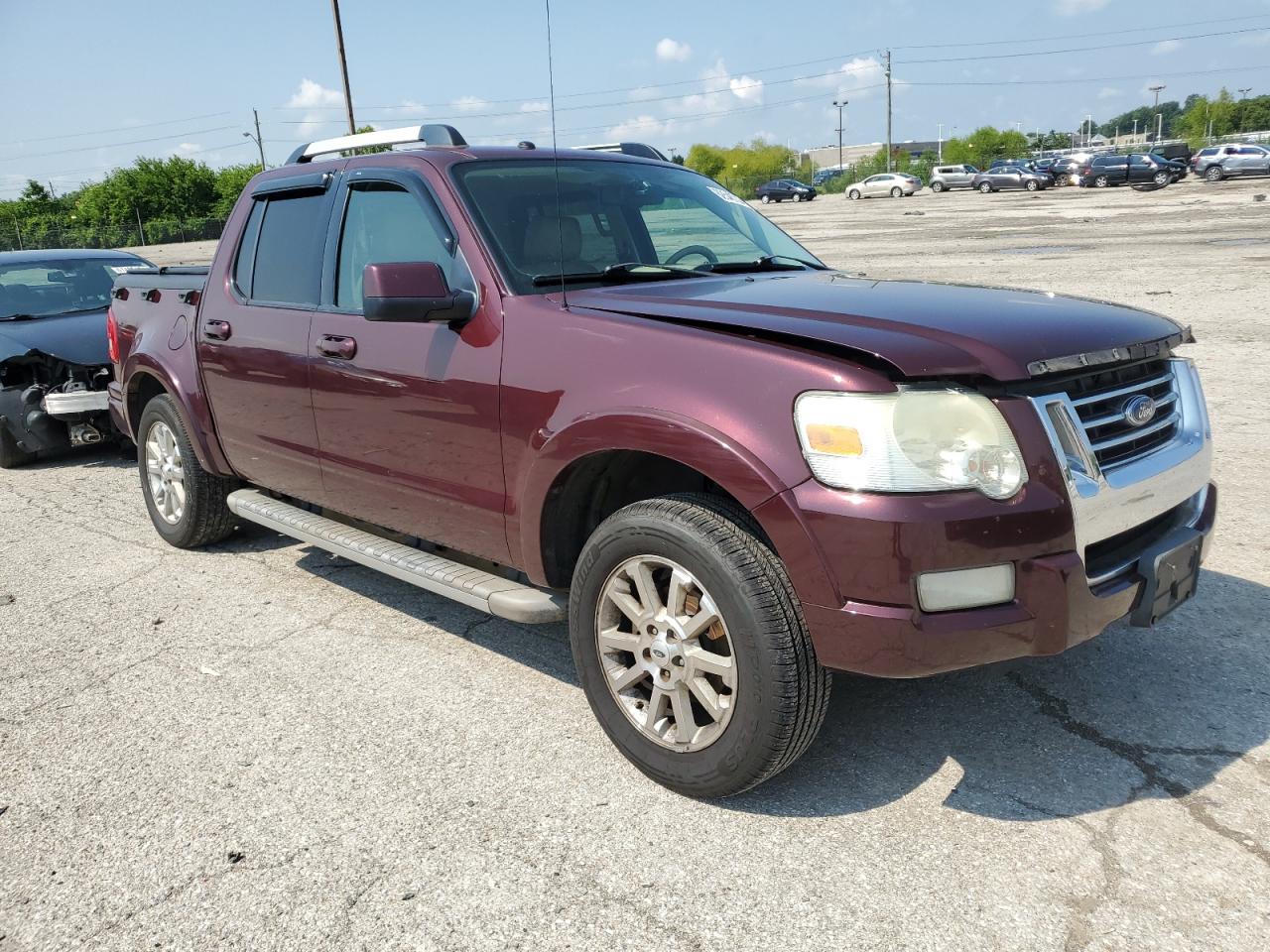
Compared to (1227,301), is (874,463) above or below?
above

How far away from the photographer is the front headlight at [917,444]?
2586mm

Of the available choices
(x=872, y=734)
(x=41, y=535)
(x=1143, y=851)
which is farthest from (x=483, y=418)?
(x=41, y=535)

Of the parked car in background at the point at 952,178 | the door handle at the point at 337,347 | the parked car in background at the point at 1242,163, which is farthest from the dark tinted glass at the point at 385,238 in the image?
the parked car in background at the point at 952,178

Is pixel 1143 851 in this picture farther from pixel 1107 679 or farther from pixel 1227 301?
pixel 1227 301

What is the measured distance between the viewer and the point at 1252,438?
22.3ft

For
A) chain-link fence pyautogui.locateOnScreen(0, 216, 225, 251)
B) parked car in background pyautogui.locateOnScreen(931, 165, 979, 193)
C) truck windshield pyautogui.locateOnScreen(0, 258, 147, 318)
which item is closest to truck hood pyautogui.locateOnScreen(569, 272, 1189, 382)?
truck windshield pyautogui.locateOnScreen(0, 258, 147, 318)

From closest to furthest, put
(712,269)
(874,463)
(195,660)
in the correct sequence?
(874,463) → (712,269) → (195,660)

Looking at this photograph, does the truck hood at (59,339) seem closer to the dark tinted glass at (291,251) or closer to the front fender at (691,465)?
the dark tinted glass at (291,251)

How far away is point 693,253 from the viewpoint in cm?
407

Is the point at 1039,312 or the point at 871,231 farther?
the point at 871,231

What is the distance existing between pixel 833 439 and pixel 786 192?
69.9 metres

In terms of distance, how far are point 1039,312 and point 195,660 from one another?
136 inches

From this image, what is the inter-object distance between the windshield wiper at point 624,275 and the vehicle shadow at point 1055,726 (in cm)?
148

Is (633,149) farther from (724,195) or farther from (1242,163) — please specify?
(1242,163)
